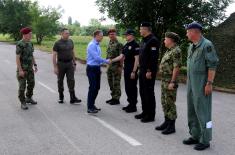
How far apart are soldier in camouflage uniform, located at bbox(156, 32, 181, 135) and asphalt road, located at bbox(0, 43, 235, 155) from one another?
1.14 ft

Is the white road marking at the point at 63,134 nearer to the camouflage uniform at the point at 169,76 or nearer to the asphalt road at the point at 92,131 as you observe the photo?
the asphalt road at the point at 92,131

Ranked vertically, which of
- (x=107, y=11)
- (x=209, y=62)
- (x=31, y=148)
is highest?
(x=107, y=11)

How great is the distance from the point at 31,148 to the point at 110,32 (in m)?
4.45

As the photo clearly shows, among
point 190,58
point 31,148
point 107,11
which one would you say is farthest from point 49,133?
point 107,11

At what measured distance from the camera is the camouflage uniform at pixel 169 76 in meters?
7.73

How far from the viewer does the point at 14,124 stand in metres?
8.77

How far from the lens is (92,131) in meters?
8.18

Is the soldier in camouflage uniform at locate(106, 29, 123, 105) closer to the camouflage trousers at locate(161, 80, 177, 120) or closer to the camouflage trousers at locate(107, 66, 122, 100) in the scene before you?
the camouflage trousers at locate(107, 66, 122, 100)

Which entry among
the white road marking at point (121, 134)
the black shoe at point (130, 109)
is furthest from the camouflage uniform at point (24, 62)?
the black shoe at point (130, 109)

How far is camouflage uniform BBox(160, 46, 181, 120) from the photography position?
7.73m

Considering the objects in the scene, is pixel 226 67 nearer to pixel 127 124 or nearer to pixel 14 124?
pixel 127 124

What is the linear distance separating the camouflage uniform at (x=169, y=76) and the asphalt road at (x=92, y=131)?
1.54 feet

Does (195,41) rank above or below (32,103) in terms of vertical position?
above

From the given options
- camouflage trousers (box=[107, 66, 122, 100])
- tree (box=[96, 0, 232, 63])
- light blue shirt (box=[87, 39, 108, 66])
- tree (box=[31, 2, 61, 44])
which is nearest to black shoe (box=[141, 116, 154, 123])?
light blue shirt (box=[87, 39, 108, 66])
